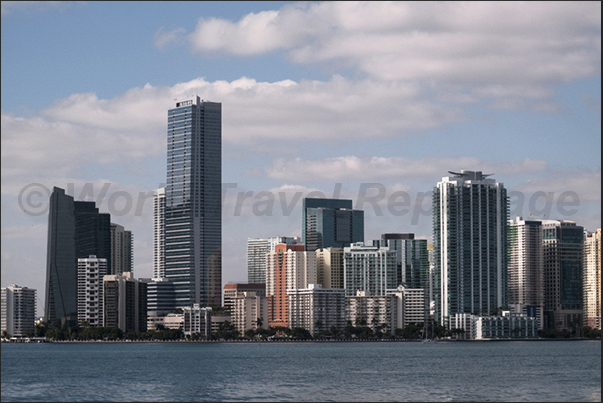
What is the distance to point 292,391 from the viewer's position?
314 feet

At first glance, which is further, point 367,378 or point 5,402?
point 367,378

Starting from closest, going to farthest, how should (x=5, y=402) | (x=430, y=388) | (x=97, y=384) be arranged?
1. (x=5, y=402)
2. (x=430, y=388)
3. (x=97, y=384)

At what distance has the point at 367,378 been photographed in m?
114

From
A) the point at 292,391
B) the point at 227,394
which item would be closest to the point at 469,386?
the point at 292,391

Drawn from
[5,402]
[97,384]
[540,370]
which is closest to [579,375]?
[540,370]

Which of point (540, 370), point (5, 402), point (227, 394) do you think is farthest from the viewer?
point (540, 370)

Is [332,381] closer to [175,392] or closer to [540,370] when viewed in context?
[175,392]

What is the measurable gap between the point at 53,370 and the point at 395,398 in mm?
62636

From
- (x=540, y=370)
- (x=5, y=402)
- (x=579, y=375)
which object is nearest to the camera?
(x=5, y=402)

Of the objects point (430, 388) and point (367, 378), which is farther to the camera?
point (367, 378)

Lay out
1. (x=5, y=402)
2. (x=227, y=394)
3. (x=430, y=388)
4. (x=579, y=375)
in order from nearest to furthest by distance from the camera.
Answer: (x=5, y=402) → (x=227, y=394) → (x=430, y=388) → (x=579, y=375)

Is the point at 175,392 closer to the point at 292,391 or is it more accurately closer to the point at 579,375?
the point at 292,391

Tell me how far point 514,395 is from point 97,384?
42.6 m

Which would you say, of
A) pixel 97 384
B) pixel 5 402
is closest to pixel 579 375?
pixel 97 384
